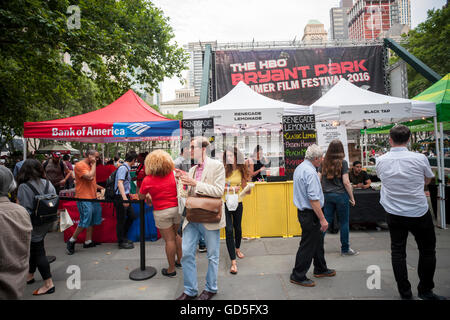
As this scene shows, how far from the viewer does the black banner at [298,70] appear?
13594 millimetres

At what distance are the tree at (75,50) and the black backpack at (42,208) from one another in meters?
5.01

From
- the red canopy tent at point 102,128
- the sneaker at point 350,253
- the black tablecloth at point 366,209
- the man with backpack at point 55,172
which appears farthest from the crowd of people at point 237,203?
the man with backpack at point 55,172

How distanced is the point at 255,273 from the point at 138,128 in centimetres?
400

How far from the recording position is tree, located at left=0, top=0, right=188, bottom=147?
6.64 meters

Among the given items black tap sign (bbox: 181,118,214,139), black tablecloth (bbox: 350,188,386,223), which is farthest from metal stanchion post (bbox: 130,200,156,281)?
black tablecloth (bbox: 350,188,386,223)

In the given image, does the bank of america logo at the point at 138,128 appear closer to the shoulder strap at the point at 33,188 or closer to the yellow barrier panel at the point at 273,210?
the shoulder strap at the point at 33,188

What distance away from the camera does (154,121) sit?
5.91m

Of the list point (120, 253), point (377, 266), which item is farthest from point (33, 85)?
point (377, 266)

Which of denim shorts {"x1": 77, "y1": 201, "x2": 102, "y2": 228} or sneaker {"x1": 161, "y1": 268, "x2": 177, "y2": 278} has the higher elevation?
denim shorts {"x1": 77, "y1": 201, "x2": 102, "y2": 228}

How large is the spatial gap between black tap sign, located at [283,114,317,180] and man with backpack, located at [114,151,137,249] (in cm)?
337

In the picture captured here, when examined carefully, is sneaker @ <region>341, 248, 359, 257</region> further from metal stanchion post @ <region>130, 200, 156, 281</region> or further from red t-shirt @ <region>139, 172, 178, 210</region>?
metal stanchion post @ <region>130, 200, 156, 281</region>

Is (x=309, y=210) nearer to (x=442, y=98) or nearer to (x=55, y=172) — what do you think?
(x=442, y=98)
